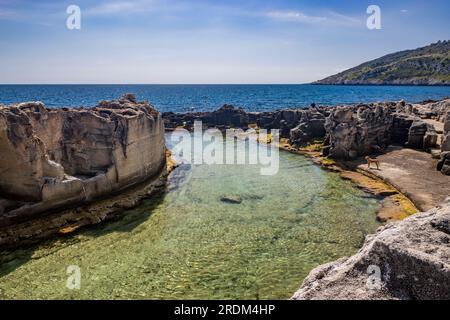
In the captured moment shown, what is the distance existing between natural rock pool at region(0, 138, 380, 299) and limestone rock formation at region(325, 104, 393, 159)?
8.98 meters

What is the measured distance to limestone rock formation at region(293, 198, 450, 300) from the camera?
5.60 m

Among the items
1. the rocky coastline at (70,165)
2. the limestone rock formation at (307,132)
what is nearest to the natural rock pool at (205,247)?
the rocky coastline at (70,165)

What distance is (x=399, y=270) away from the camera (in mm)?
5855

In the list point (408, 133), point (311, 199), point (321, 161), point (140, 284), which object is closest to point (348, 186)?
point (311, 199)

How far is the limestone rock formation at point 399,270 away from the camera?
560 cm

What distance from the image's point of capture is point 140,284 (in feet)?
49.1

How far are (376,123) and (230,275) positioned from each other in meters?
29.8

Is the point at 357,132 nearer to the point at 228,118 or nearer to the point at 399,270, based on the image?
the point at 228,118

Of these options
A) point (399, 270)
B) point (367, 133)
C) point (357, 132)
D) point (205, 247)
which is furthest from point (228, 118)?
point (399, 270)

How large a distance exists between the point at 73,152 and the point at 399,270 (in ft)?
73.5

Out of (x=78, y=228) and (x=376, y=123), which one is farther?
(x=376, y=123)

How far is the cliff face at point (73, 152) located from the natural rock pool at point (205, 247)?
2.66 m

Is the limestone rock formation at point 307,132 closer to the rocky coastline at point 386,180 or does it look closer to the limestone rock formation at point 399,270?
the rocky coastline at point 386,180
